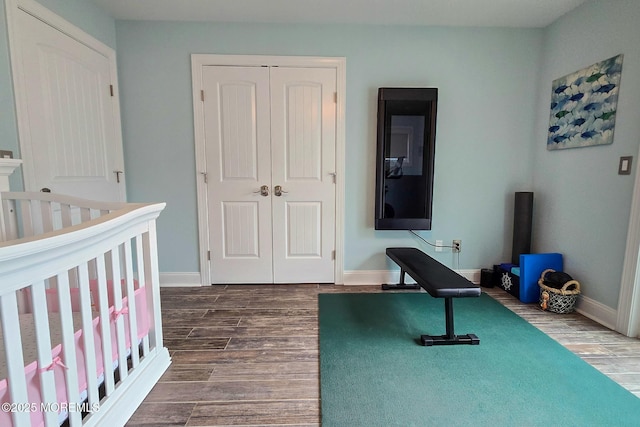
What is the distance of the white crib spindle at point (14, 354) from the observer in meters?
0.80

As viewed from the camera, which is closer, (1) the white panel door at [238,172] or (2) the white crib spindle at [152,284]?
(2) the white crib spindle at [152,284]

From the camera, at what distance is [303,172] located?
2.83m

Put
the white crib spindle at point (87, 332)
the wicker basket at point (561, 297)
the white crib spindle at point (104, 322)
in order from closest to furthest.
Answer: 1. the white crib spindle at point (87, 332)
2. the white crib spindle at point (104, 322)
3. the wicker basket at point (561, 297)

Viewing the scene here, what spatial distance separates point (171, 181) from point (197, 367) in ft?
5.75

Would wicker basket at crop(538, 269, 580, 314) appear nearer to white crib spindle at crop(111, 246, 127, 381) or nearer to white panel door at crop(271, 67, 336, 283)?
white panel door at crop(271, 67, 336, 283)

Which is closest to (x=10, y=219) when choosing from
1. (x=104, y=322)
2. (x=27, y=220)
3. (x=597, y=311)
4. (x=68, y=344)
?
(x=27, y=220)

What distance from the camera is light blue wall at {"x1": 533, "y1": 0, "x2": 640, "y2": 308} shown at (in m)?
2.04

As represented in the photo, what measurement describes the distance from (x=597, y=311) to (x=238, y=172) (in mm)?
3090

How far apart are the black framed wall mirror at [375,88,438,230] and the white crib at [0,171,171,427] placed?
193 cm

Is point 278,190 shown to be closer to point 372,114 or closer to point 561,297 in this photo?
point 372,114

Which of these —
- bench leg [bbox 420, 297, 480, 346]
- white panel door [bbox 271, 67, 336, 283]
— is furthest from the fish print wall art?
white panel door [bbox 271, 67, 336, 283]

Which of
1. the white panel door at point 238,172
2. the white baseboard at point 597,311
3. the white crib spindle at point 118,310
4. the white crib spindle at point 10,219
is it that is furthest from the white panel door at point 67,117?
the white baseboard at point 597,311

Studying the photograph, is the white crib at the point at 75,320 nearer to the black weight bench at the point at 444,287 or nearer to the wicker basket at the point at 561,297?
the black weight bench at the point at 444,287

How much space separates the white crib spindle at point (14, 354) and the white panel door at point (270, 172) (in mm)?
2046
